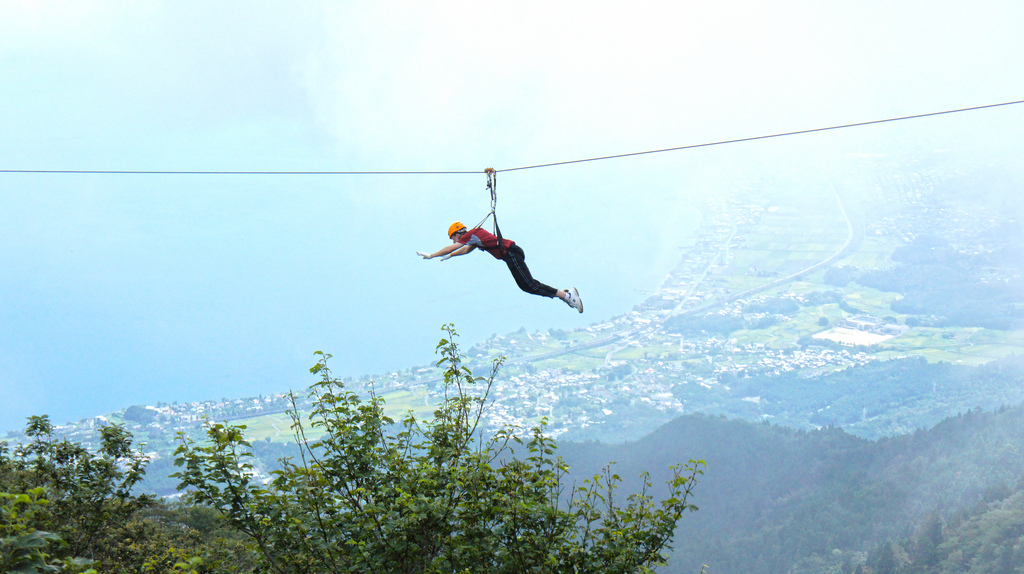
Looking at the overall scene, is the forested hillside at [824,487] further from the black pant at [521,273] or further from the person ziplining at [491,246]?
the person ziplining at [491,246]

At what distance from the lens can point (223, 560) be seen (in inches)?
330

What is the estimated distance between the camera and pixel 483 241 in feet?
33.5

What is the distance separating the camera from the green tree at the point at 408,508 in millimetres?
7945

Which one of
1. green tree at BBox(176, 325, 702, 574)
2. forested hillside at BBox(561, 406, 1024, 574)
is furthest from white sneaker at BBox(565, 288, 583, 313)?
forested hillside at BBox(561, 406, 1024, 574)

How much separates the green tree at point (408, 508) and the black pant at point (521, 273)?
5.36 ft

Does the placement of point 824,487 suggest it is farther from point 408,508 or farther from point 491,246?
point 408,508

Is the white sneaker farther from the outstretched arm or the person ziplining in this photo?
the outstretched arm

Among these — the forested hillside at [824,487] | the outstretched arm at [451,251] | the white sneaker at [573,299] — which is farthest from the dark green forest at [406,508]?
the forested hillside at [824,487]

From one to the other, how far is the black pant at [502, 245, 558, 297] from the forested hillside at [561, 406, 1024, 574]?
104369mm

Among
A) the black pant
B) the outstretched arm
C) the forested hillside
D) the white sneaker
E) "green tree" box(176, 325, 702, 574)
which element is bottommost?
the forested hillside

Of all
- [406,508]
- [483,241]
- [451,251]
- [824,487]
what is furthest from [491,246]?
[824,487]

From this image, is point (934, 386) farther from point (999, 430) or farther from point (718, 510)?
point (718, 510)

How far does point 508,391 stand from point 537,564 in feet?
596

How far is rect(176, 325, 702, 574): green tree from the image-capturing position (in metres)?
7.95
